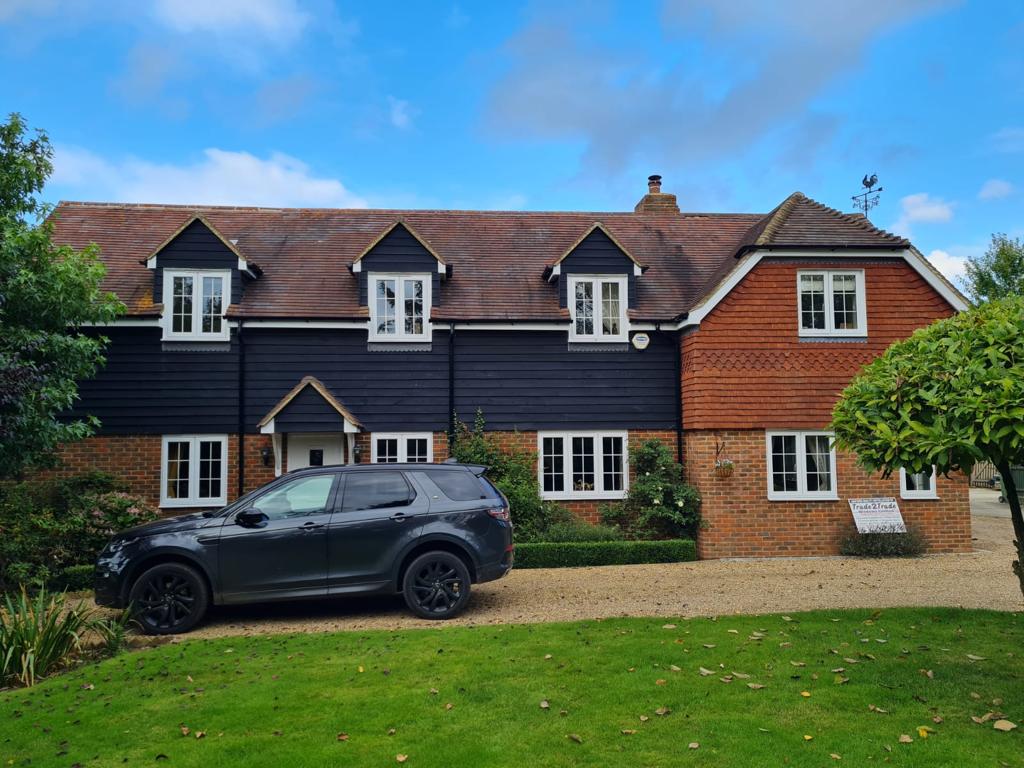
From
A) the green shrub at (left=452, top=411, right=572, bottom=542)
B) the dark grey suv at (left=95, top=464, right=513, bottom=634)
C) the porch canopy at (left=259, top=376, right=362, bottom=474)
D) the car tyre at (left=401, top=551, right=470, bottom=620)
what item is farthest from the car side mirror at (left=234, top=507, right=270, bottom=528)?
the green shrub at (left=452, top=411, right=572, bottom=542)

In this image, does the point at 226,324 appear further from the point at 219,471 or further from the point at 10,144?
the point at 10,144

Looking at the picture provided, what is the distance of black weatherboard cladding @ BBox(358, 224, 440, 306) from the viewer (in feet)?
48.7

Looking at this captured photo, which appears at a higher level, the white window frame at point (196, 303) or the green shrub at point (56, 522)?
the white window frame at point (196, 303)

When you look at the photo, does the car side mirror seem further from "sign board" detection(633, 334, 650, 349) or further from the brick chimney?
the brick chimney

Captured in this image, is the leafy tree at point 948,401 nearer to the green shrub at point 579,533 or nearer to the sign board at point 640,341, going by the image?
the green shrub at point 579,533

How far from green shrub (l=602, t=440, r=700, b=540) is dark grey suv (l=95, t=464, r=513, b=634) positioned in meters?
5.40

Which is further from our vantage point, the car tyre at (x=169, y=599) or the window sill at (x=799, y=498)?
the window sill at (x=799, y=498)

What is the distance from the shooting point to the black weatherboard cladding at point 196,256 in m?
14.4

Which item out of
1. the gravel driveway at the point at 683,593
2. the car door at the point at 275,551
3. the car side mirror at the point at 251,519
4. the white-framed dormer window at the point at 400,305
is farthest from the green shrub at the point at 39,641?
the white-framed dormer window at the point at 400,305

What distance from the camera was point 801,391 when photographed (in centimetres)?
1367

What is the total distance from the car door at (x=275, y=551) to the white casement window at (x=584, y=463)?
22.0 feet

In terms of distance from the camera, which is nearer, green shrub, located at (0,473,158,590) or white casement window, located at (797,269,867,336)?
green shrub, located at (0,473,158,590)

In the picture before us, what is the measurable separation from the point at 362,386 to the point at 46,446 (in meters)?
5.78

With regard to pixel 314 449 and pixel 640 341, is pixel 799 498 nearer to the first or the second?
pixel 640 341
